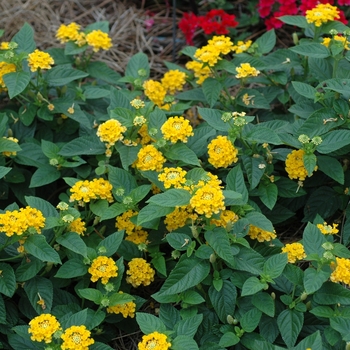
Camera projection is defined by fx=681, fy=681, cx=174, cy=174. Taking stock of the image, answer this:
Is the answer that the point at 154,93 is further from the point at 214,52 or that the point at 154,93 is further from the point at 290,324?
the point at 290,324

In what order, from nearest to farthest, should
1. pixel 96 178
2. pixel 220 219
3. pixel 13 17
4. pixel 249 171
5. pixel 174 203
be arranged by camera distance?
pixel 174 203 < pixel 220 219 < pixel 249 171 < pixel 96 178 < pixel 13 17

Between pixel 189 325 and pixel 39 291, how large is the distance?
593 mm

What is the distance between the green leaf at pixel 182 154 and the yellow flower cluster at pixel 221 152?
7 cm

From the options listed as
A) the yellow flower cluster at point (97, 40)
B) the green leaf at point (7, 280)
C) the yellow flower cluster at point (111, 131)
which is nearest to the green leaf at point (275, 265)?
the yellow flower cluster at point (111, 131)

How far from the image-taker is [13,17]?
13.6 ft

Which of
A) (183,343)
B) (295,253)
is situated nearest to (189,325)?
(183,343)

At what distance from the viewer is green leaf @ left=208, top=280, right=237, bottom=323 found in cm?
245

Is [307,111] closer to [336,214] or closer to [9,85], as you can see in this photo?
[336,214]

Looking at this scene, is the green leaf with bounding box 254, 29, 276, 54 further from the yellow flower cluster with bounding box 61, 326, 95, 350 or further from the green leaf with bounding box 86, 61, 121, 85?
the yellow flower cluster with bounding box 61, 326, 95, 350

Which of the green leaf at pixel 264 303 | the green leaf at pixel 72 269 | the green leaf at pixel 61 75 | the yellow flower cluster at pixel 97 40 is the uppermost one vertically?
the yellow flower cluster at pixel 97 40

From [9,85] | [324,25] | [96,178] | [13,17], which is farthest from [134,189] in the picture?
[13,17]

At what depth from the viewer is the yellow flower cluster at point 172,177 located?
2.48m

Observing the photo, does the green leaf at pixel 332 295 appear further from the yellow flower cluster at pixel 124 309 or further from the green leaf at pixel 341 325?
the yellow flower cluster at pixel 124 309

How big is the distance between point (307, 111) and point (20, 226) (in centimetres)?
135
